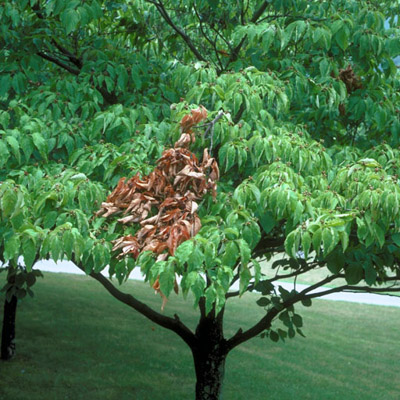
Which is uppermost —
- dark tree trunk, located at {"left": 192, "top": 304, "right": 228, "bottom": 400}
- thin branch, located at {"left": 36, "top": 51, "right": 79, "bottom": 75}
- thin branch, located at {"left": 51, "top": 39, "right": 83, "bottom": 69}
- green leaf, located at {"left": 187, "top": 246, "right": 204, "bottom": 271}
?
thin branch, located at {"left": 51, "top": 39, "right": 83, "bottom": 69}

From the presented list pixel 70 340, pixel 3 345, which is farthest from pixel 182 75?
pixel 70 340

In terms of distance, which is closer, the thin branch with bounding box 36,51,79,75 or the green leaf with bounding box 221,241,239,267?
the green leaf with bounding box 221,241,239,267

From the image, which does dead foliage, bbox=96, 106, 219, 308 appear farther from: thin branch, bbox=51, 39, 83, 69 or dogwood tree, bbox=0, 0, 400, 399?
thin branch, bbox=51, 39, 83, 69

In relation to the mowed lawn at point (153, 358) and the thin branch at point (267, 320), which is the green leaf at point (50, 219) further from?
the mowed lawn at point (153, 358)

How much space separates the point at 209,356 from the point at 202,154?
12.6 ft

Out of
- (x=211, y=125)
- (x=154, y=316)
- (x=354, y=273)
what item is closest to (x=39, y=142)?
(x=211, y=125)

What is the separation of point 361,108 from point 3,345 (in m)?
9.17

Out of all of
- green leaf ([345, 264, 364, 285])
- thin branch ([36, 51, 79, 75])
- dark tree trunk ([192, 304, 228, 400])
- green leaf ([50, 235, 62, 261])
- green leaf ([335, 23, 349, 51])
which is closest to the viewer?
green leaf ([50, 235, 62, 261])

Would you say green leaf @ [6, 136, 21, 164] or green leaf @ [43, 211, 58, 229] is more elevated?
green leaf @ [6, 136, 21, 164]

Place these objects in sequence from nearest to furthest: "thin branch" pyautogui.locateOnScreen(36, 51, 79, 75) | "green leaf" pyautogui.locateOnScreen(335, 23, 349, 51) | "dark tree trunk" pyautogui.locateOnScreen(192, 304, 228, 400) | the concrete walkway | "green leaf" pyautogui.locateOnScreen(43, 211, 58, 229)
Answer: "green leaf" pyautogui.locateOnScreen(43, 211, 58, 229), "green leaf" pyautogui.locateOnScreen(335, 23, 349, 51), "thin branch" pyautogui.locateOnScreen(36, 51, 79, 75), "dark tree trunk" pyautogui.locateOnScreen(192, 304, 228, 400), the concrete walkway

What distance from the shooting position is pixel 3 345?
12.4 m

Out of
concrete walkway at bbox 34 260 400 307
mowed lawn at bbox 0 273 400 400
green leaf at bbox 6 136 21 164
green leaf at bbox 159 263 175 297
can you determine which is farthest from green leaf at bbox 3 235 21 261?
concrete walkway at bbox 34 260 400 307

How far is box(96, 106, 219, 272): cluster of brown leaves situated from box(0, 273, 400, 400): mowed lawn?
8.06 metres

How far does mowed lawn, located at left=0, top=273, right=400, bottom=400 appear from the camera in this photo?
39.1ft
